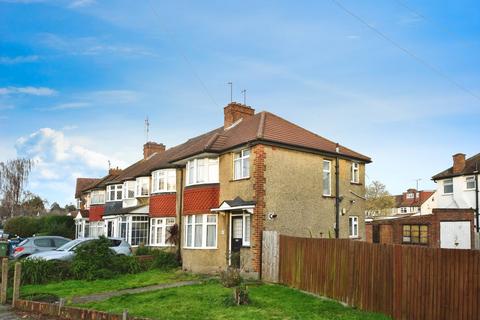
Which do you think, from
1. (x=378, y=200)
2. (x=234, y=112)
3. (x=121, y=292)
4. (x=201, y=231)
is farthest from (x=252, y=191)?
(x=378, y=200)

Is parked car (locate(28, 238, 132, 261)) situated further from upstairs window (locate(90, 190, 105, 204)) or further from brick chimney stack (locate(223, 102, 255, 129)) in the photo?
upstairs window (locate(90, 190, 105, 204))

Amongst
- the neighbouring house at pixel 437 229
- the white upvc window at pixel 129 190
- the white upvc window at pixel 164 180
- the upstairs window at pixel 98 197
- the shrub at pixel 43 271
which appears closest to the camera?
the shrub at pixel 43 271

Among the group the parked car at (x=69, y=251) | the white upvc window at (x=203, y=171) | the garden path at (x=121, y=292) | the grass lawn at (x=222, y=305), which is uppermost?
the white upvc window at (x=203, y=171)

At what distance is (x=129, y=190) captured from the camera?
1320 inches

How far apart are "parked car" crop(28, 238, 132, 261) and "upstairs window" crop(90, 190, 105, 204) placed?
631 inches

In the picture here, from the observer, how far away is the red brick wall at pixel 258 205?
18.4 metres

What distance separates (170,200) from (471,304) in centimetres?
1921

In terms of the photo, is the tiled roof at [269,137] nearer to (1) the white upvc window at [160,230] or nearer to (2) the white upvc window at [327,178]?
(2) the white upvc window at [327,178]

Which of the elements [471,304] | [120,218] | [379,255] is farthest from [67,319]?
[120,218]

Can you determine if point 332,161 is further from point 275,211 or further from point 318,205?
point 275,211

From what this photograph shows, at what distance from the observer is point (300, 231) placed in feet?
67.0

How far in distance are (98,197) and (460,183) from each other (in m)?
30.0

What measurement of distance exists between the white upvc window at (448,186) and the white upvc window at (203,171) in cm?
2462

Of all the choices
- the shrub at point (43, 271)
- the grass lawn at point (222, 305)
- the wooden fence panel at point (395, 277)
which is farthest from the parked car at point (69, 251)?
the wooden fence panel at point (395, 277)
